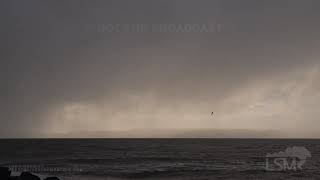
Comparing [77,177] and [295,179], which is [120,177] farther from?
[295,179]

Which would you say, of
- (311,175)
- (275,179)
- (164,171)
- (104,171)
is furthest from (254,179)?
(104,171)

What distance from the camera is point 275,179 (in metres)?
40.3

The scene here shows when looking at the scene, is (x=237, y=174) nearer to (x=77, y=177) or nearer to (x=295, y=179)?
(x=295, y=179)

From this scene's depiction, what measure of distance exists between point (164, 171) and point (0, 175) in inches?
881

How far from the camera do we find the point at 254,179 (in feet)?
135

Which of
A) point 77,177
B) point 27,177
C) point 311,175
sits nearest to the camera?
point 27,177

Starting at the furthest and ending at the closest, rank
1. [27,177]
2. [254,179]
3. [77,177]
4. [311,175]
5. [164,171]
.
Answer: [164,171]
[311,175]
[254,179]
[77,177]
[27,177]

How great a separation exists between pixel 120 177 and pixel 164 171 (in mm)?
6367

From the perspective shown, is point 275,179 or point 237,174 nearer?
point 275,179

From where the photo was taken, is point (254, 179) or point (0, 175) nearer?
point (0, 175)

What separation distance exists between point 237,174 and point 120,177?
448 inches

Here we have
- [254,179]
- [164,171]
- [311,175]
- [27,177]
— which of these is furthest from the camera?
[164,171]

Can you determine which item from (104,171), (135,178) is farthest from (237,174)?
(104,171)

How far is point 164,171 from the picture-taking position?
4734cm
